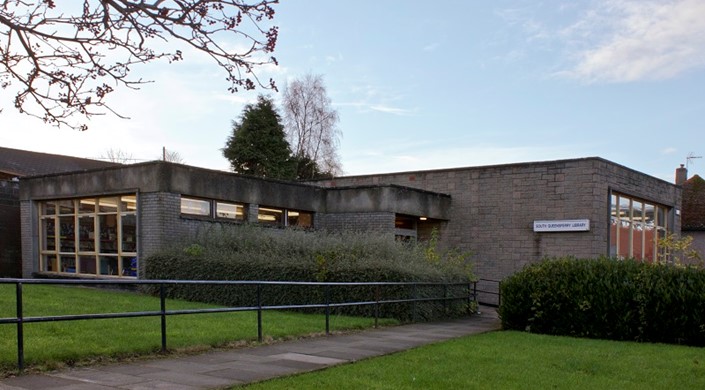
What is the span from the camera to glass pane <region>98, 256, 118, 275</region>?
58.1ft

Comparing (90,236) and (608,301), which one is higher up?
(90,236)

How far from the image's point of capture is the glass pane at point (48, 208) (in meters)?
19.3

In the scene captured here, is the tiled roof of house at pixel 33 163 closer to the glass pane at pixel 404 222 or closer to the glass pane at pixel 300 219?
the glass pane at pixel 300 219

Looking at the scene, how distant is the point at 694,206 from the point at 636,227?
48.2 feet

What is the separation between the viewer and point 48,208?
19.4 m

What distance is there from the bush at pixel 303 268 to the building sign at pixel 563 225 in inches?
179

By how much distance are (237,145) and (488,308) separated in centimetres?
2528

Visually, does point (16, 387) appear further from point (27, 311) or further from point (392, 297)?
point (392, 297)

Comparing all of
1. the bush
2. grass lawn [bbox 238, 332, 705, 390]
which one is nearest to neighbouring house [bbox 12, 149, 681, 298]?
the bush

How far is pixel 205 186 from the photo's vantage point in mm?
17453

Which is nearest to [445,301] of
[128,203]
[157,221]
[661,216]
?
[157,221]

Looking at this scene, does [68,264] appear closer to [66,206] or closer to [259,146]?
[66,206]

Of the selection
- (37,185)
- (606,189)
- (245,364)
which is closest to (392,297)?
(245,364)

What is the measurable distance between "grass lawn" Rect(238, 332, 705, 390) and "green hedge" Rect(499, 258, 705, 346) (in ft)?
3.86
